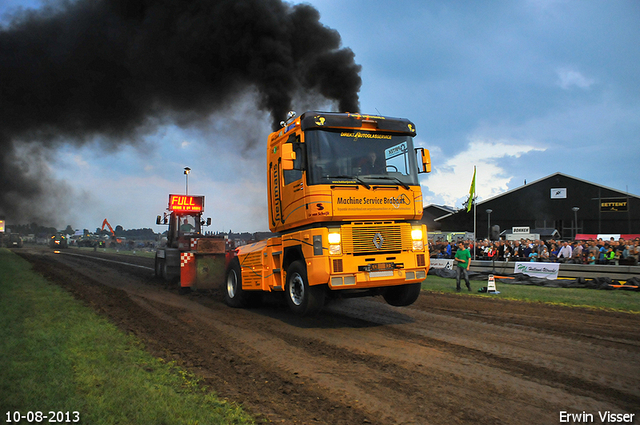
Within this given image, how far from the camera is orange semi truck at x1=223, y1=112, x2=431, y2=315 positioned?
277 inches

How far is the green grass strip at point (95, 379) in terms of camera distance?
3.82m

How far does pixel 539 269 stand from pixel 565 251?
2.34 meters

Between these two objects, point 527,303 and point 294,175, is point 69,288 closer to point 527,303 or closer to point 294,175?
point 294,175

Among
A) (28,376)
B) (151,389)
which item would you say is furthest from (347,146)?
(28,376)

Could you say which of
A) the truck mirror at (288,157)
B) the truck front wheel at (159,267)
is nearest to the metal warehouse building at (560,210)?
the truck front wheel at (159,267)

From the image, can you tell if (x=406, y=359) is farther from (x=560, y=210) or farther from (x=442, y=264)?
(x=560, y=210)

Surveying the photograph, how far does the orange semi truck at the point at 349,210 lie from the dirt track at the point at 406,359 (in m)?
0.89

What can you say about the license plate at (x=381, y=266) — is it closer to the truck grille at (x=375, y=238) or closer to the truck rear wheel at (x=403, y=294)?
the truck grille at (x=375, y=238)

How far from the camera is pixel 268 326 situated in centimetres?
786

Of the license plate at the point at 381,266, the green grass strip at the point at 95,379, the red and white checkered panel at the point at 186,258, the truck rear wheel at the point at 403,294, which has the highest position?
the license plate at the point at 381,266

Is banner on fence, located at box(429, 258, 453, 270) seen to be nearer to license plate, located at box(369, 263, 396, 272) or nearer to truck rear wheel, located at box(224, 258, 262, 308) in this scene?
truck rear wheel, located at box(224, 258, 262, 308)

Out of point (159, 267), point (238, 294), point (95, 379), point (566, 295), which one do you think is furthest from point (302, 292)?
point (159, 267)

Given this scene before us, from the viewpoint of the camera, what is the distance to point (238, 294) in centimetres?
995

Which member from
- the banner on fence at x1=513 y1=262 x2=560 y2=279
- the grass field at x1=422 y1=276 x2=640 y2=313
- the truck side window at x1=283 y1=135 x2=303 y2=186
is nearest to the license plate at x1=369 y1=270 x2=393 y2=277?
the truck side window at x1=283 y1=135 x2=303 y2=186
